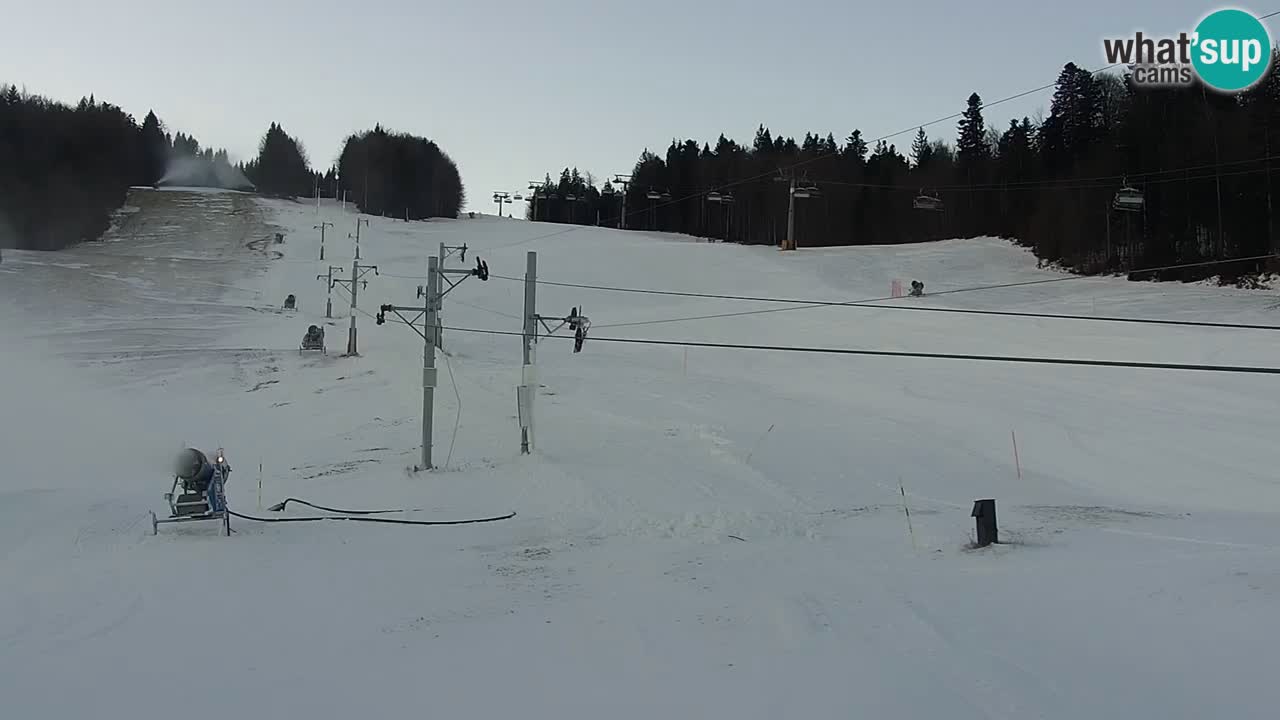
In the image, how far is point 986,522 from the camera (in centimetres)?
926

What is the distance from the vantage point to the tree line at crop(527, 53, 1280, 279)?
44.4 m

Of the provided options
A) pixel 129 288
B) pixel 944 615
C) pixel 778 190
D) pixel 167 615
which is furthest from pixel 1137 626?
pixel 778 190

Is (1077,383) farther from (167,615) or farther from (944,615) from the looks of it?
(167,615)

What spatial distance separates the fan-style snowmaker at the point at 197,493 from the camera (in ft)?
36.7

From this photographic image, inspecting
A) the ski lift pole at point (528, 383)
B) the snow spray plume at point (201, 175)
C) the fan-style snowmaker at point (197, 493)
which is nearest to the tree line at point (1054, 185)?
the ski lift pole at point (528, 383)

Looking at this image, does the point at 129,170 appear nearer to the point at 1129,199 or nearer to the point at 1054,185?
the point at 1054,185

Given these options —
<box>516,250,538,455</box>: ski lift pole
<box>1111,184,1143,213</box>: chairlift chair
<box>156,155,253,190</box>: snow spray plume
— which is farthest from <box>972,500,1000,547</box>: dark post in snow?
<box>156,155,253,190</box>: snow spray plume

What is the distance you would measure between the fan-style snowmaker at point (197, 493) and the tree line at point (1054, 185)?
33677 mm

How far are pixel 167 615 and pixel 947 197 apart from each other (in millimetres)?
87893

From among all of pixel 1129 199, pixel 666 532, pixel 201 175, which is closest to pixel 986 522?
pixel 666 532

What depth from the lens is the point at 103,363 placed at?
33469 mm

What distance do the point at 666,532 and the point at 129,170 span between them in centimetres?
11810

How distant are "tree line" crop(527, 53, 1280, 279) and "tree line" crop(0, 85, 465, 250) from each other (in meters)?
28.2

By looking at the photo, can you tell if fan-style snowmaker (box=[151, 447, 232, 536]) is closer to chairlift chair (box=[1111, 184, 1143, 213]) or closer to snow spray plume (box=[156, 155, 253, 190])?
chairlift chair (box=[1111, 184, 1143, 213])
